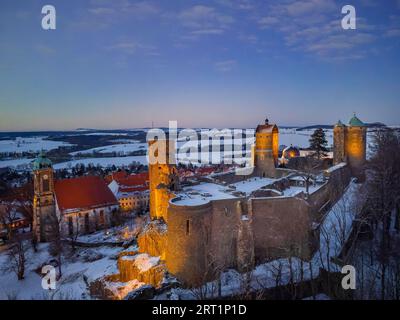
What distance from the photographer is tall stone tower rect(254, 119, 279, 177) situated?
28250mm

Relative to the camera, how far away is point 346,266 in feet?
44.0

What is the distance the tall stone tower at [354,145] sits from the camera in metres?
29.0

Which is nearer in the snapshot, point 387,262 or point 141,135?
point 387,262

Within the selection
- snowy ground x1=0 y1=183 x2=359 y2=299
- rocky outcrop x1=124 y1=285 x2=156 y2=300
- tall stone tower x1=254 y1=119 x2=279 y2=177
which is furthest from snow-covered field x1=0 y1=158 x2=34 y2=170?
rocky outcrop x1=124 y1=285 x2=156 y2=300

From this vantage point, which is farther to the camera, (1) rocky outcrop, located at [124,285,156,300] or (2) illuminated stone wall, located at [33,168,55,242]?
(2) illuminated stone wall, located at [33,168,55,242]

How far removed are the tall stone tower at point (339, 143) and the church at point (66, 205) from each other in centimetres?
2305

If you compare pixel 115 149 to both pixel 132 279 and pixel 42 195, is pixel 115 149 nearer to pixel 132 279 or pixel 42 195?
pixel 42 195

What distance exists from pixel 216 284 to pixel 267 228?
443cm

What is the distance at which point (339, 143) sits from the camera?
29.6 meters

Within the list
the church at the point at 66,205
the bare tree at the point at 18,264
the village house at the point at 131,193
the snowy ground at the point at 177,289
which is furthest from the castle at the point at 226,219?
the village house at the point at 131,193

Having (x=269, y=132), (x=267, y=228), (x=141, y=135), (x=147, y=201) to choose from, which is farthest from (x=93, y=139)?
(x=267, y=228)

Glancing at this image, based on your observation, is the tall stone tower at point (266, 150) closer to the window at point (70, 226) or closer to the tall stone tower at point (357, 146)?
the tall stone tower at point (357, 146)

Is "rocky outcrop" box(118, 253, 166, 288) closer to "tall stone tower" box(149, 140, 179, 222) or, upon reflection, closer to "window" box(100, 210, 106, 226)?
"tall stone tower" box(149, 140, 179, 222)

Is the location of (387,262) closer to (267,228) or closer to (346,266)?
(346,266)
